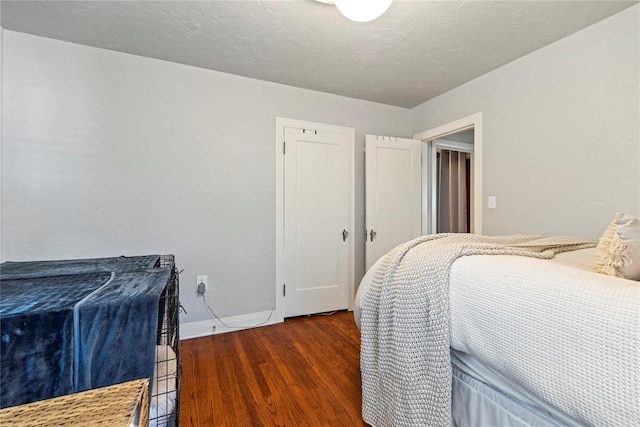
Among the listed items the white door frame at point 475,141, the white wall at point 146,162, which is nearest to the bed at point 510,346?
the white door frame at point 475,141

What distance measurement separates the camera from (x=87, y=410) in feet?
2.10

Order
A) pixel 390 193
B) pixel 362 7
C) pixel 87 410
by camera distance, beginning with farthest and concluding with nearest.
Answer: pixel 390 193 < pixel 362 7 < pixel 87 410

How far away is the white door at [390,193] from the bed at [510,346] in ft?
5.51

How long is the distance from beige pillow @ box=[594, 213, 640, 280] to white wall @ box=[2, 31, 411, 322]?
2306 mm

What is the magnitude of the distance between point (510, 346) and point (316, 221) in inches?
85.0

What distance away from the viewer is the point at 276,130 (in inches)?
107

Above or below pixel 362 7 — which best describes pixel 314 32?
above

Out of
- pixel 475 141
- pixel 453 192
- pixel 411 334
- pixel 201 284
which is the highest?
pixel 475 141

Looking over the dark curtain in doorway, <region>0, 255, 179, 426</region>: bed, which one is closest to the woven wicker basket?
<region>0, 255, 179, 426</region>: bed

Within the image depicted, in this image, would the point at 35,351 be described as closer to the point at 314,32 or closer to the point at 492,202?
the point at 314,32

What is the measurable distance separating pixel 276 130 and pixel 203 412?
228cm

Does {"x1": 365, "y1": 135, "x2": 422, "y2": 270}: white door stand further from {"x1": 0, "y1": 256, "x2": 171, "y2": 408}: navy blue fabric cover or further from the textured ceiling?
{"x1": 0, "y1": 256, "x2": 171, "y2": 408}: navy blue fabric cover

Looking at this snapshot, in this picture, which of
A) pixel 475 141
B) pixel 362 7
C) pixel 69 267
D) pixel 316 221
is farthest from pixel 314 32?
pixel 69 267

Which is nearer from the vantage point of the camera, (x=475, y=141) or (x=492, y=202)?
(x=492, y=202)
